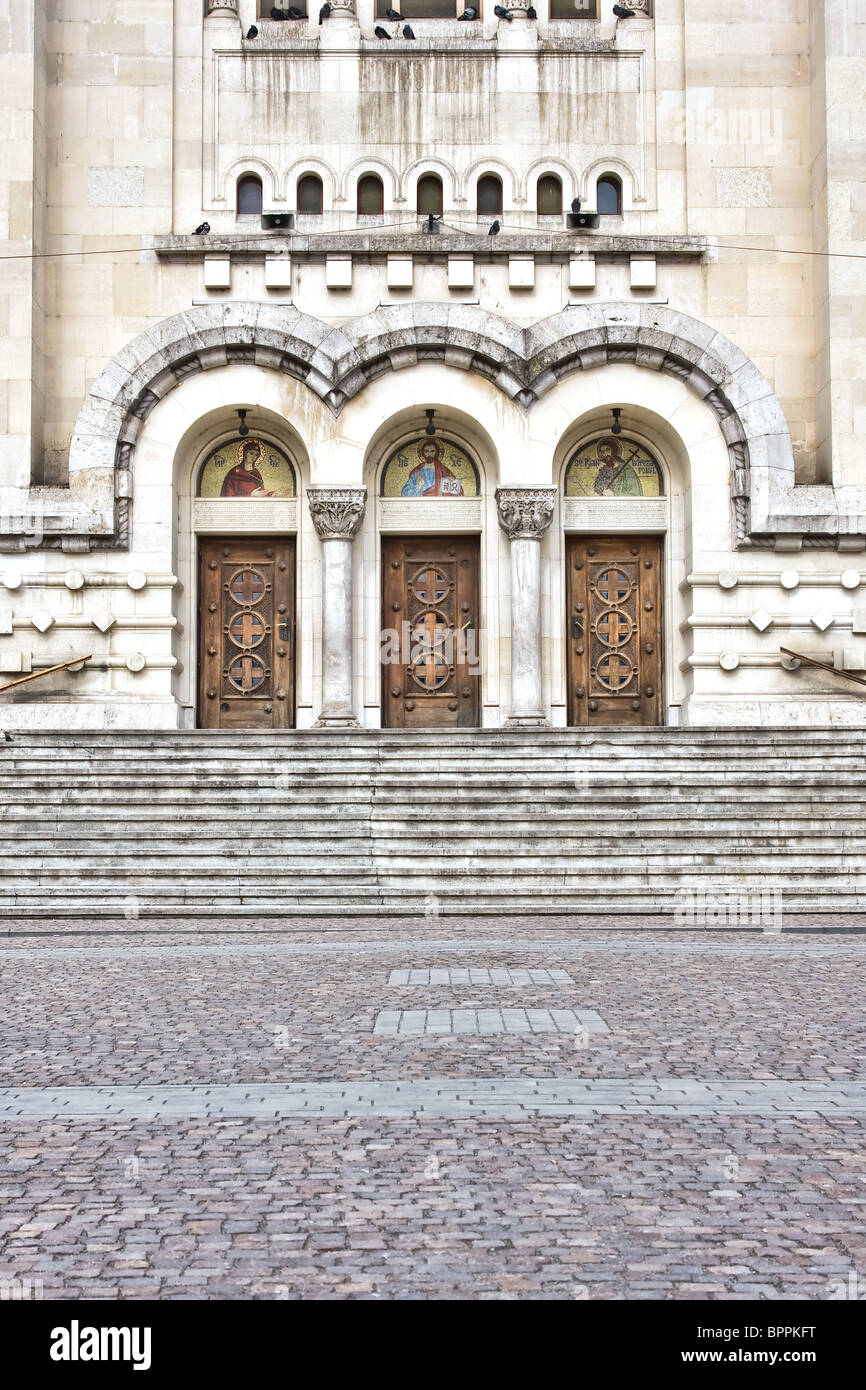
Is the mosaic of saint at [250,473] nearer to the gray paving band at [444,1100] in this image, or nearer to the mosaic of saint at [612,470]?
the mosaic of saint at [612,470]

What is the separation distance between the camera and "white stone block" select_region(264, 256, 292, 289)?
84.7 ft

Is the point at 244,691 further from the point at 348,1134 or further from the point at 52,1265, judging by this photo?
the point at 52,1265

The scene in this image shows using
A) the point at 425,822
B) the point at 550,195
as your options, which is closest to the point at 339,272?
A: the point at 550,195

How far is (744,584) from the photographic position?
25297mm

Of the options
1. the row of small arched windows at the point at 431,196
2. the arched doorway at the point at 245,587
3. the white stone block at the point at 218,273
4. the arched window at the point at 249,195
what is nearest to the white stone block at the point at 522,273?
the row of small arched windows at the point at 431,196

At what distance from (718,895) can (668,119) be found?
1385cm

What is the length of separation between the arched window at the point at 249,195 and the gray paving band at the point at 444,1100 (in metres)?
21.0

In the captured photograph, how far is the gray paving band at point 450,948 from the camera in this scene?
13.6 metres

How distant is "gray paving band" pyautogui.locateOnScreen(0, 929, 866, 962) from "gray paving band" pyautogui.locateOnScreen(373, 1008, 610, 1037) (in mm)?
3425

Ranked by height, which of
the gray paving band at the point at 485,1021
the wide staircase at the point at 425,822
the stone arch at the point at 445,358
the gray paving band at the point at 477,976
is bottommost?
the gray paving band at the point at 477,976

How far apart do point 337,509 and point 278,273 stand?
3768 mm

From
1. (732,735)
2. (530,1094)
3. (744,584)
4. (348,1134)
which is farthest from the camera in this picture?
(744,584)

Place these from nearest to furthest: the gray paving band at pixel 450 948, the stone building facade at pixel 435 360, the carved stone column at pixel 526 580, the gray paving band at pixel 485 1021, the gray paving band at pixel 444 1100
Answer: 1. the gray paving band at pixel 444 1100
2. the gray paving band at pixel 485 1021
3. the gray paving band at pixel 450 948
4. the stone building facade at pixel 435 360
5. the carved stone column at pixel 526 580

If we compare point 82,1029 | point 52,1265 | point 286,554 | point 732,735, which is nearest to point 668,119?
point 286,554
